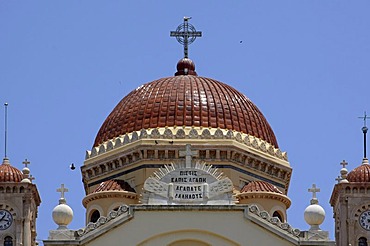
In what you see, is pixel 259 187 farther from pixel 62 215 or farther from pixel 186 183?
pixel 62 215

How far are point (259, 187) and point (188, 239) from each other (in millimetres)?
9120

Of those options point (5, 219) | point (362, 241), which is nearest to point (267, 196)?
point (362, 241)

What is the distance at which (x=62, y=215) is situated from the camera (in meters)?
74.2

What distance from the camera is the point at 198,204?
74125 mm

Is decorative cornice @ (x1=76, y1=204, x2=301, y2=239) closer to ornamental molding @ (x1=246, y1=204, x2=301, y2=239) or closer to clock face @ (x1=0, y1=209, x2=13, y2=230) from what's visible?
ornamental molding @ (x1=246, y1=204, x2=301, y2=239)

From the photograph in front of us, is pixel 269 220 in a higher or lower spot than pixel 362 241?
lower

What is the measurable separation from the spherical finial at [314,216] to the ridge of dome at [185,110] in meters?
10.5

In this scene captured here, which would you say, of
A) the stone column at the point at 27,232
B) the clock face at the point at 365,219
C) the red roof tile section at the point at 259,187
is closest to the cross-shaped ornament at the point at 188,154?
the red roof tile section at the point at 259,187

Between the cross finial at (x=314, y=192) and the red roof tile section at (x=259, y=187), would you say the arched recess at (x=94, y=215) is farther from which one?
the cross finial at (x=314, y=192)

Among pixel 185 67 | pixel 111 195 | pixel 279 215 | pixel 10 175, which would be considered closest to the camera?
pixel 111 195

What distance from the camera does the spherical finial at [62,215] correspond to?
244ft

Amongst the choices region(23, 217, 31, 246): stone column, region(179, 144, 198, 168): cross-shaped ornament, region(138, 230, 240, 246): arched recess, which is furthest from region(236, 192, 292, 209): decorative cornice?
region(23, 217, 31, 246): stone column

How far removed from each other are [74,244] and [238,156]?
11066 mm

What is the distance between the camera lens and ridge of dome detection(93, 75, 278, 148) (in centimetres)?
8406
